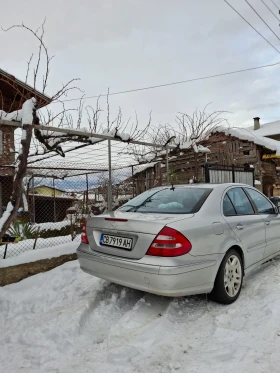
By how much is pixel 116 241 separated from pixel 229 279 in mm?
1396

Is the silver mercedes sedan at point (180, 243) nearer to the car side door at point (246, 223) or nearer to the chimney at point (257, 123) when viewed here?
the car side door at point (246, 223)

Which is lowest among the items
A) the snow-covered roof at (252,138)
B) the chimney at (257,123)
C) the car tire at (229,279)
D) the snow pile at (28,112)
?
the car tire at (229,279)

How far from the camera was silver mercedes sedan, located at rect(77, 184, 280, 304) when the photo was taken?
8.66ft

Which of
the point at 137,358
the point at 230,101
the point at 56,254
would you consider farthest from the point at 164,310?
the point at 230,101

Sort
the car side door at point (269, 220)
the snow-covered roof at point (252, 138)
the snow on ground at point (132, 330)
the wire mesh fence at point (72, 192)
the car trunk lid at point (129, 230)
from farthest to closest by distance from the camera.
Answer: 1. the snow-covered roof at point (252, 138)
2. the wire mesh fence at point (72, 192)
3. the car side door at point (269, 220)
4. the car trunk lid at point (129, 230)
5. the snow on ground at point (132, 330)

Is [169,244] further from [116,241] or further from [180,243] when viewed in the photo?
[116,241]

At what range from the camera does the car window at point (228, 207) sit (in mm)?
3383

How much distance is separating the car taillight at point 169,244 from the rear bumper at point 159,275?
0.46ft

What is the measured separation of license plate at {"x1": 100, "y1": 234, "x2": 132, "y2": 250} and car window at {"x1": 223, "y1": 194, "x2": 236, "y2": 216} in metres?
1.30

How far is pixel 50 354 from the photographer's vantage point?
7.61 feet

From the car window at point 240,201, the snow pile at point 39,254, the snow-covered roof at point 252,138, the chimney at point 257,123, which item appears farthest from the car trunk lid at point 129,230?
the chimney at point 257,123

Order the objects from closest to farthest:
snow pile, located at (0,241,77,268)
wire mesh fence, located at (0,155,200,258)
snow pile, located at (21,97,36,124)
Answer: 1. snow pile, located at (21,97,36,124)
2. snow pile, located at (0,241,77,268)
3. wire mesh fence, located at (0,155,200,258)

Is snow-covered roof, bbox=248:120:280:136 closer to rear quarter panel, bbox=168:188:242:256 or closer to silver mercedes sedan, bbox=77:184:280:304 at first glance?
silver mercedes sedan, bbox=77:184:280:304

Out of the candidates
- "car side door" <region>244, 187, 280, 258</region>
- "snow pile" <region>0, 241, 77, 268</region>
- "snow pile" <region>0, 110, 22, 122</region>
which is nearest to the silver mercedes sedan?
"car side door" <region>244, 187, 280, 258</region>
